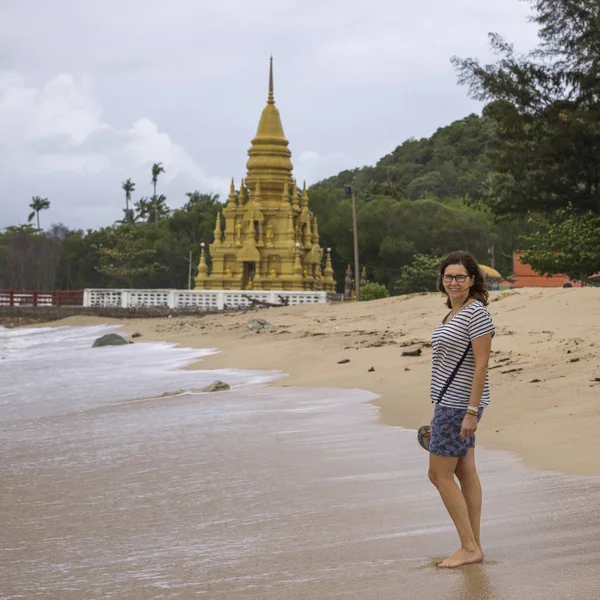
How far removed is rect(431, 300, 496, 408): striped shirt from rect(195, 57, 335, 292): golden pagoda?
42003mm

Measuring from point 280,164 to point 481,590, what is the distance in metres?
47.0

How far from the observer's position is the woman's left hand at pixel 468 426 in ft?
13.1

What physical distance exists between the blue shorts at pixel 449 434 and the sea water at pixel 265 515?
437 mm

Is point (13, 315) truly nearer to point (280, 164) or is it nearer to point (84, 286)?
point (280, 164)

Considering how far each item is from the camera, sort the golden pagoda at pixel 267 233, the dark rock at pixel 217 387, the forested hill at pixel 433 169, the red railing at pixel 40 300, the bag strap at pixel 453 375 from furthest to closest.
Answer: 1. the forested hill at pixel 433 169
2. the golden pagoda at pixel 267 233
3. the red railing at pixel 40 300
4. the dark rock at pixel 217 387
5. the bag strap at pixel 453 375

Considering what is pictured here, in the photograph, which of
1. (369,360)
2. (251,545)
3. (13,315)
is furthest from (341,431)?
(13,315)

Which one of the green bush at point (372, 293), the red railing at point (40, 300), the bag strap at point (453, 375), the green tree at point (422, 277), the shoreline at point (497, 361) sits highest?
the green tree at point (422, 277)

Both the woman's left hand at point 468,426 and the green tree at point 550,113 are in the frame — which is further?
the green tree at point 550,113

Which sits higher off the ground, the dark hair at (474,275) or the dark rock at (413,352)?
the dark hair at (474,275)

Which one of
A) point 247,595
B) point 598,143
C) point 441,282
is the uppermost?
point 598,143

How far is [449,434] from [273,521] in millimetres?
1134

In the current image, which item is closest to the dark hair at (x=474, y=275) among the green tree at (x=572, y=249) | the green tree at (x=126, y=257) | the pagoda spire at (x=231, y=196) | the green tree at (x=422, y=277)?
the green tree at (x=572, y=249)

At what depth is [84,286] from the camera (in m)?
72.4

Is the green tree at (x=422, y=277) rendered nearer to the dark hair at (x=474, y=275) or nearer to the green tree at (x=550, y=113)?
the green tree at (x=550, y=113)
